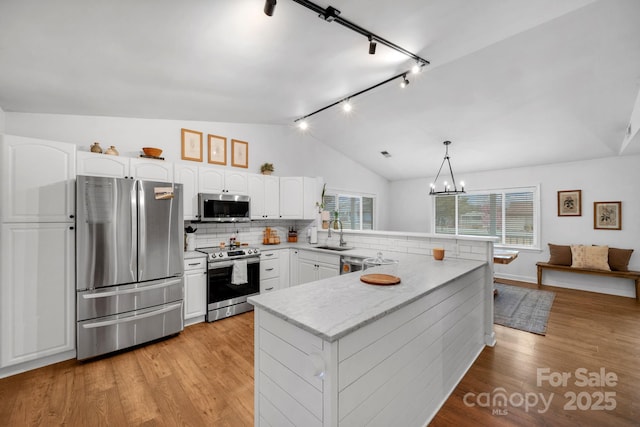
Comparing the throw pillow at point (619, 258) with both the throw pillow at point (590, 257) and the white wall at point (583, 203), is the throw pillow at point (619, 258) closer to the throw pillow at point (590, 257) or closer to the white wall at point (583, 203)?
the throw pillow at point (590, 257)

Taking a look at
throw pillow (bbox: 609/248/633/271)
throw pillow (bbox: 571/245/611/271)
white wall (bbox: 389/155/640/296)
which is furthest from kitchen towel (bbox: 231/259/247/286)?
throw pillow (bbox: 609/248/633/271)

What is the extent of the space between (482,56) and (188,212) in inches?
162

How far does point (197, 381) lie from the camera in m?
2.33

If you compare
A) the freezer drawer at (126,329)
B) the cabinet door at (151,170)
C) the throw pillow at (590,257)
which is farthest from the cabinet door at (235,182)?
the throw pillow at (590,257)

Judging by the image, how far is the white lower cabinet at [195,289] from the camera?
3395mm

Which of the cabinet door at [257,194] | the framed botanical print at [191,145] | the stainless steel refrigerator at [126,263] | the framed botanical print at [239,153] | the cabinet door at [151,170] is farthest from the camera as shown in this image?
the framed botanical print at [239,153]

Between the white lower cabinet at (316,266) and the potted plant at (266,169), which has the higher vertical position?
the potted plant at (266,169)

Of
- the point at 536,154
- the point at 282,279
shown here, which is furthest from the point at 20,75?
the point at 536,154

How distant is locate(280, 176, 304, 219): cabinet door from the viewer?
15.6 ft

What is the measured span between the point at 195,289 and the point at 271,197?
1871 millimetres

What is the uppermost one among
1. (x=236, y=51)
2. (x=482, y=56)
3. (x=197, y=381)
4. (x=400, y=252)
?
(x=482, y=56)

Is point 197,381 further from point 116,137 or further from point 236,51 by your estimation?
point 116,137

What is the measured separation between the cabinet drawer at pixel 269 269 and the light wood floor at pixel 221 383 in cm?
94

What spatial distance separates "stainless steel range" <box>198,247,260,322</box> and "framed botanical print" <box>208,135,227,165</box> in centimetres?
144
